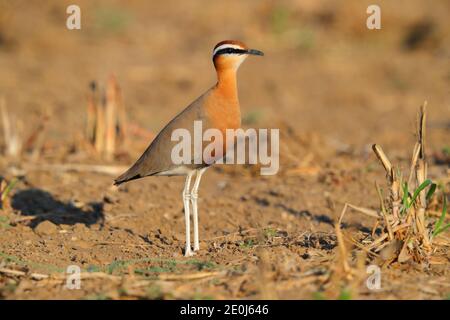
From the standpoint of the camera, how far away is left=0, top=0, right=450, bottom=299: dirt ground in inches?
172

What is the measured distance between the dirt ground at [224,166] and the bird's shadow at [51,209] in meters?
0.02

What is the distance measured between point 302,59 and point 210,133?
9055mm

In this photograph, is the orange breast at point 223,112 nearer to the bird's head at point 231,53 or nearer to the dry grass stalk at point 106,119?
the bird's head at point 231,53

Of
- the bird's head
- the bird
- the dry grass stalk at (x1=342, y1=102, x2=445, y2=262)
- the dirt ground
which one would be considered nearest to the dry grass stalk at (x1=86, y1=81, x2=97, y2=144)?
the dirt ground

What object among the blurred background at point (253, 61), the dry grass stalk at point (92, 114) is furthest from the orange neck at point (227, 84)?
the blurred background at point (253, 61)

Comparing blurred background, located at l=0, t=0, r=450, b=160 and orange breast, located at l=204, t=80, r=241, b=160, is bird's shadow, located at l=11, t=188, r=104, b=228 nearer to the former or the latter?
orange breast, located at l=204, t=80, r=241, b=160

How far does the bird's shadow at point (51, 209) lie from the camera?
247 inches

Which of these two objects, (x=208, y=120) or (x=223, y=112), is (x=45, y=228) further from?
(x=223, y=112)

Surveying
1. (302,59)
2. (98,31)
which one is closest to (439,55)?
(302,59)

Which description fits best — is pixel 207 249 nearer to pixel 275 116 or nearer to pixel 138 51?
pixel 275 116

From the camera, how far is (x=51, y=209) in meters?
6.68

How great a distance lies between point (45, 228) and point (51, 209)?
0.93 metres

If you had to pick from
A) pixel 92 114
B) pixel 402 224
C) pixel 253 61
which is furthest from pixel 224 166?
pixel 253 61

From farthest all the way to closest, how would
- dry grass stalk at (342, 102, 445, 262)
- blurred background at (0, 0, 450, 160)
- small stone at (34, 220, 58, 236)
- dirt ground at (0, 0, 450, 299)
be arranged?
blurred background at (0, 0, 450, 160), small stone at (34, 220, 58, 236), dry grass stalk at (342, 102, 445, 262), dirt ground at (0, 0, 450, 299)
